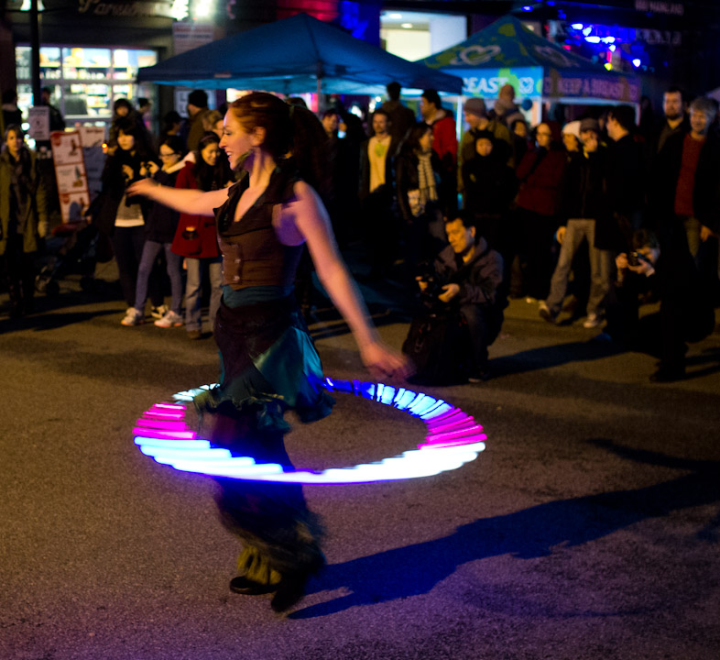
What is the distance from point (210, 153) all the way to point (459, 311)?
2.81 meters

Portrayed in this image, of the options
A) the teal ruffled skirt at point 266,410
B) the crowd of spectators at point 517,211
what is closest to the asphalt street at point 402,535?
the teal ruffled skirt at point 266,410

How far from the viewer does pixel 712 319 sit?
844 centimetres

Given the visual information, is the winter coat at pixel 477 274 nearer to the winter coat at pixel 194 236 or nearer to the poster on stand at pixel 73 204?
the winter coat at pixel 194 236

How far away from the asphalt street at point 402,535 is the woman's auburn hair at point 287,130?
6.02ft

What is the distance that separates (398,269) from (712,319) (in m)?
6.85

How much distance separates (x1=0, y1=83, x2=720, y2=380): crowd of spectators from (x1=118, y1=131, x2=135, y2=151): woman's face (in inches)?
1.0

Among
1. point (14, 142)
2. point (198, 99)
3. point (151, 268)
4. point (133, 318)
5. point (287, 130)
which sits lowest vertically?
point (133, 318)

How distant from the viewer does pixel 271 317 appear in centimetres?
399

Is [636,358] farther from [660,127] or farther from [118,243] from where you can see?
[118,243]

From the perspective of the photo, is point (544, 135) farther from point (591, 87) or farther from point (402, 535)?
point (402, 535)

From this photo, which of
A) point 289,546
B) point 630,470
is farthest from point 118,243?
point 289,546

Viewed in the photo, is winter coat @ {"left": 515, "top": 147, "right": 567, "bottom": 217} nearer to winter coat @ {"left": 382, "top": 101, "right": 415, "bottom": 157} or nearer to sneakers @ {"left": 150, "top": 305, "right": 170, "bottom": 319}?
winter coat @ {"left": 382, "top": 101, "right": 415, "bottom": 157}

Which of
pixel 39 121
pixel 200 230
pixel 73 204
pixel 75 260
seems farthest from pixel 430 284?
pixel 39 121

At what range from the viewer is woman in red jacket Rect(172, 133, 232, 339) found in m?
9.39
